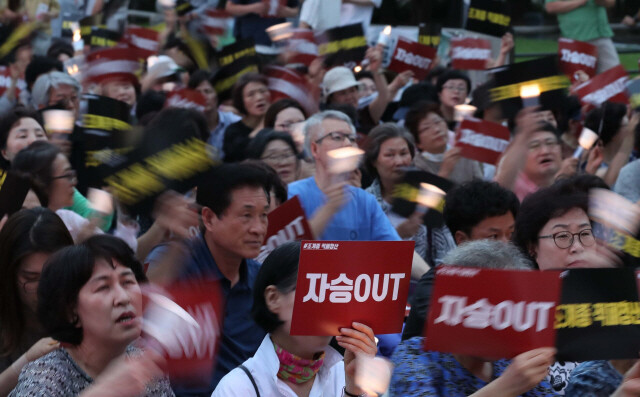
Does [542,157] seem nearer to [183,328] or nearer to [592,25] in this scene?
[183,328]

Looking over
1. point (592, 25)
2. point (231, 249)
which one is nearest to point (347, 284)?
point (231, 249)

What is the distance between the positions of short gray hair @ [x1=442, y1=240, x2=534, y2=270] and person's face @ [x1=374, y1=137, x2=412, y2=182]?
9.57 ft

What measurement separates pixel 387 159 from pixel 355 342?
134 inches

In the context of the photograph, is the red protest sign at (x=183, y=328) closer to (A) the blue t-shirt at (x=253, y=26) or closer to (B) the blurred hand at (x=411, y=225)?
(B) the blurred hand at (x=411, y=225)

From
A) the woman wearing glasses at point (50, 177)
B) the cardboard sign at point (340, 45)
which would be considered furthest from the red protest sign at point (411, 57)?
the woman wearing glasses at point (50, 177)

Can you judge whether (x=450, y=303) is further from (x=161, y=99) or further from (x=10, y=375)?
(x=161, y=99)

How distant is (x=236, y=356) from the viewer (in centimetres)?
433

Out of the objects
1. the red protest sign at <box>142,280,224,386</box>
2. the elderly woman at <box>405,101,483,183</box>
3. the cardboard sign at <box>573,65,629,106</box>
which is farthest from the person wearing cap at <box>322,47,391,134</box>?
the red protest sign at <box>142,280,224,386</box>

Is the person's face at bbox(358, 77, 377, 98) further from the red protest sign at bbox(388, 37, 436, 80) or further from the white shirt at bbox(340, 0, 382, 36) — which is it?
the white shirt at bbox(340, 0, 382, 36)

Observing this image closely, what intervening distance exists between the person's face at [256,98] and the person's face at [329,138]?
242 cm

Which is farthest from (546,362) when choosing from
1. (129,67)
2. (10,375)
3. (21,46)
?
(21,46)

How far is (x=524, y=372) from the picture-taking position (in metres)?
2.94

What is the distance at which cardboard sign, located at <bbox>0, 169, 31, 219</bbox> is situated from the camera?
525 cm

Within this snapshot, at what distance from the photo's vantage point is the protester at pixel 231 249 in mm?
4359
